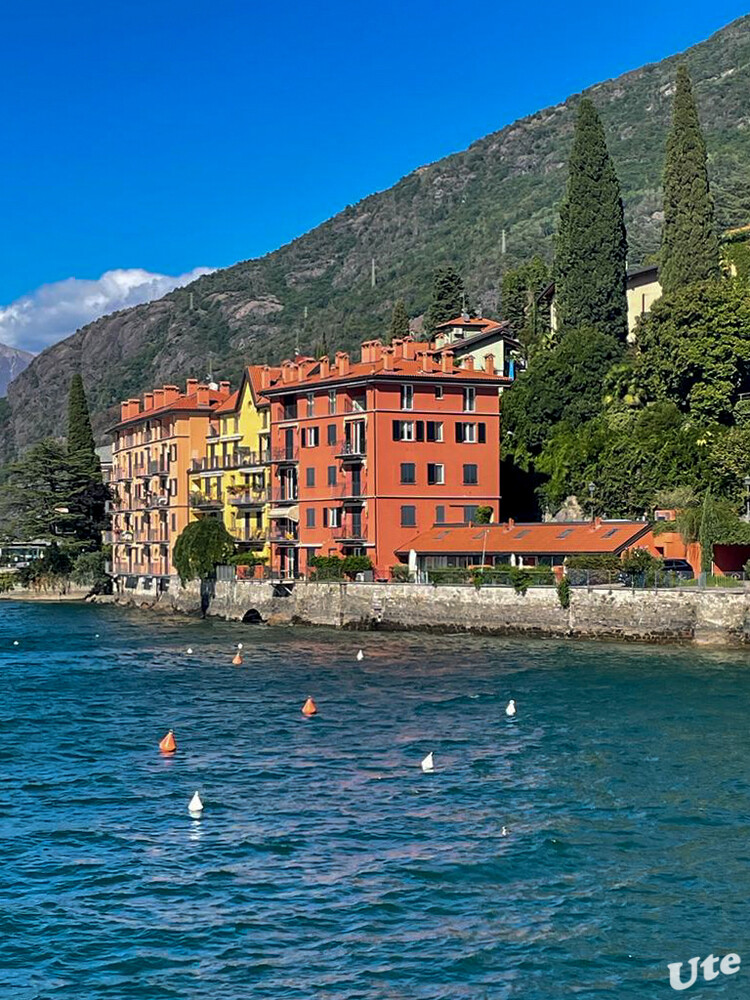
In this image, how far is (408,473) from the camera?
276ft

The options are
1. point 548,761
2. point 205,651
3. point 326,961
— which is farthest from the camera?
point 205,651

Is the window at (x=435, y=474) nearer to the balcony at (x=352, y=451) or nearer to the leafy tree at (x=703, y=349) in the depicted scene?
the balcony at (x=352, y=451)

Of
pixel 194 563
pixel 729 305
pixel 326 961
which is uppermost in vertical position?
pixel 729 305

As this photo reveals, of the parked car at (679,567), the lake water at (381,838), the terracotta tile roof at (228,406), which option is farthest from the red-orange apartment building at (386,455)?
the lake water at (381,838)

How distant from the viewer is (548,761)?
37.3 metres

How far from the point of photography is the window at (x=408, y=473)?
83.8 m

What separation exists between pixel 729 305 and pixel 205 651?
39168 mm

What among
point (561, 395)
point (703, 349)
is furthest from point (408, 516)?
point (703, 349)

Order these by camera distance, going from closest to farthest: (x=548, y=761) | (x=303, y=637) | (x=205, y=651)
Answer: (x=548, y=761), (x=205, y=651), (x=303, y=637)

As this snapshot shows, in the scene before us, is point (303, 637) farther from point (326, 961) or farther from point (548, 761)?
point (326, 961)

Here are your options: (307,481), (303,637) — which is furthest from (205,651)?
(307,481)

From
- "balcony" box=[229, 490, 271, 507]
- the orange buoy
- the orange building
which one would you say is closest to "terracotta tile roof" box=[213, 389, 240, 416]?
the orange building

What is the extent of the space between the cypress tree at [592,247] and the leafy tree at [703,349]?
14.0 meters

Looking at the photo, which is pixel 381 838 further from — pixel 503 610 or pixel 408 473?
pixel 408 473
